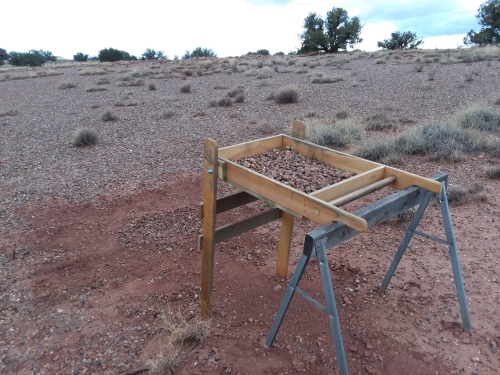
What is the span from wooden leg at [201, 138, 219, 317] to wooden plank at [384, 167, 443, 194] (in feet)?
3.72

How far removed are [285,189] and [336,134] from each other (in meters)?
5.26

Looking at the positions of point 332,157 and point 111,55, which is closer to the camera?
point 332,157

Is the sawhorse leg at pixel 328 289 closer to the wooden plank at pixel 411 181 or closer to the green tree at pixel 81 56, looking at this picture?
the wooden plank at pixel 411 181

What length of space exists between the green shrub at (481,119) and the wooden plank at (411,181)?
547 cm

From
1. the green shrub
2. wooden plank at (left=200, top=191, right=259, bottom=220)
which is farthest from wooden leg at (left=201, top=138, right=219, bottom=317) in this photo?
the green shrub

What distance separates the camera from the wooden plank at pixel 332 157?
8.25 feet

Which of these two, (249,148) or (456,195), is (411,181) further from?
(456,195)

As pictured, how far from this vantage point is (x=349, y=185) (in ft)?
7.30

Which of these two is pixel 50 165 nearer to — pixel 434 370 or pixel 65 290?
pixel 65 290

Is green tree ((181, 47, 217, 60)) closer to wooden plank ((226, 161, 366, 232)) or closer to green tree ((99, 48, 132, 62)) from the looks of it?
green tree ((99, 48, 132, 62))

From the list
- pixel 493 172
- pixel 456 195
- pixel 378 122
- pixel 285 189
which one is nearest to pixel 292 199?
Answer: pixel 285 189

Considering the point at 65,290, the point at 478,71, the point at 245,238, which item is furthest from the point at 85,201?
the point at 478,71

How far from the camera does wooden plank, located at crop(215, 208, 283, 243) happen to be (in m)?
2.69

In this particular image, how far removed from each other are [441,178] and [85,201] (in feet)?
14.0
